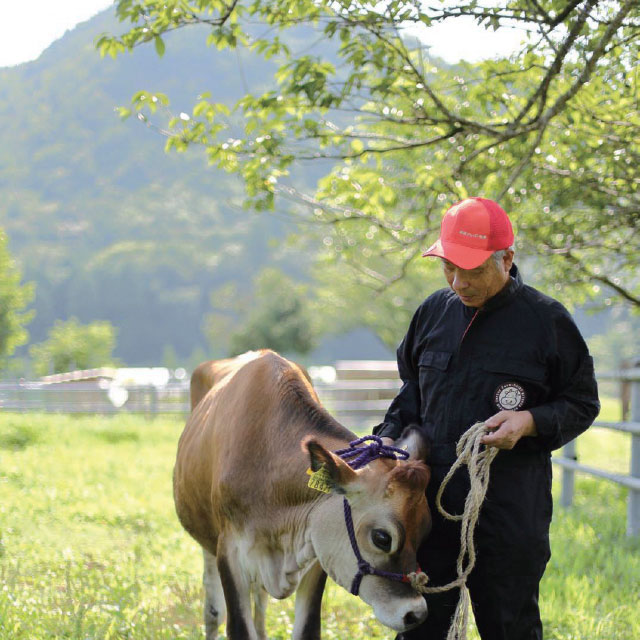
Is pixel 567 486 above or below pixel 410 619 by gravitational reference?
below

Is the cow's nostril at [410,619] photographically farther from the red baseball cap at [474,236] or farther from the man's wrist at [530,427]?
the red baseball cap at [474,236]

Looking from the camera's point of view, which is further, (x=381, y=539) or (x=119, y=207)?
(x=119, y=207)

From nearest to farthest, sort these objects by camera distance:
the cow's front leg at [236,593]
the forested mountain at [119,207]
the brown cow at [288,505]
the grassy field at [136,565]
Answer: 1. the brown cow at [288,505]
2. the cow's front leg at [236,593]
3. the grassy field at [136,565]
4. the forested mountain at [119,207]

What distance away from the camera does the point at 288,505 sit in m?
3.79

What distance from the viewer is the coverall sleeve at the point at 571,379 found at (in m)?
3.20

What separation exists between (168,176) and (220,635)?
168m

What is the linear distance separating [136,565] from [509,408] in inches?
158

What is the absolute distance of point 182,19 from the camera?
5266 millimetres

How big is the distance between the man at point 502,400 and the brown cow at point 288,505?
22 cm

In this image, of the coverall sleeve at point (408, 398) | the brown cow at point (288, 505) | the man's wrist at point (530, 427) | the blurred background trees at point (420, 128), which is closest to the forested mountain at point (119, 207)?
the blurred background trees at point (420, 128)

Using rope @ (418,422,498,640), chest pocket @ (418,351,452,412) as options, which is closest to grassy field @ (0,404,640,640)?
rope @ (418,422,498,640)

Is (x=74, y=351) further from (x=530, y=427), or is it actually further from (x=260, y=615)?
(x=530, y=427)

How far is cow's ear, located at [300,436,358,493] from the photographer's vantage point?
3.24 metres

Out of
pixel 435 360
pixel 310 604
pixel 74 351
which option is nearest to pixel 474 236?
pixel 435 360
